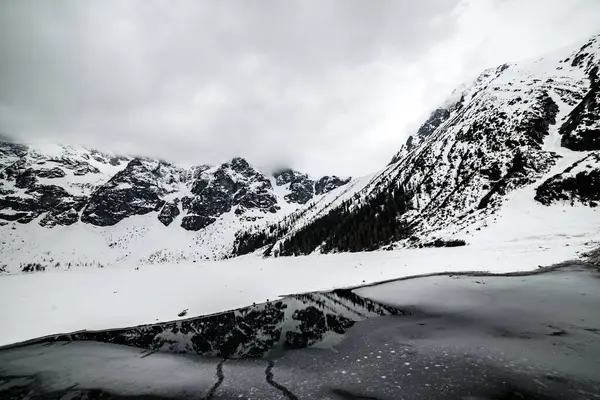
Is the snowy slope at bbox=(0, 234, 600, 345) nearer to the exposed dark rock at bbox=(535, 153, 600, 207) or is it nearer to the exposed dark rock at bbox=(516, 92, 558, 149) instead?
the exposed dark rock at bbox=(535, 153, 600, 207)

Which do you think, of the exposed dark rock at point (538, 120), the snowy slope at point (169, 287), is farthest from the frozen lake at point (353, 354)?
the exposed dark rock at point (538, 120)

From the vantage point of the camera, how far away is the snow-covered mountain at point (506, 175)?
6388 centimetres

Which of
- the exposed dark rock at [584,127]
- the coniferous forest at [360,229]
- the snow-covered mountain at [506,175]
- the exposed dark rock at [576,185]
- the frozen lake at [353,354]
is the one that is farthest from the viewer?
the coniferous forest at [360,229]

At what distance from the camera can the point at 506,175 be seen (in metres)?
87.4

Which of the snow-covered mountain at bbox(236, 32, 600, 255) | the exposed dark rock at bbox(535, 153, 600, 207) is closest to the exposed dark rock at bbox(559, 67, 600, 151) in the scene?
the snow-covered mountain at bbox(236, 32, 600, 255)

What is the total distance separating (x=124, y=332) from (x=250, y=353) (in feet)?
29.3

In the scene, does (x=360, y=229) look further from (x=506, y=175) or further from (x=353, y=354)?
(x=353, y=354)

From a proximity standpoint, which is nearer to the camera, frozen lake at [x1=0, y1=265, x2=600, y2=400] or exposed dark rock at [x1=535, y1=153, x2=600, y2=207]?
frozen lake at [x1=0, y1=265, x2=600, y2=400]

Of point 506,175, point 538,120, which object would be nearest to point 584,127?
point 538,120

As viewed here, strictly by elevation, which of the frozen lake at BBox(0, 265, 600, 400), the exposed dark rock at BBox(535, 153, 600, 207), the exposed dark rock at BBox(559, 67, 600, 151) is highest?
the exposed dark rock at BBox(559, 67, 600, 151)

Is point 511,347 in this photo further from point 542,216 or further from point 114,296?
point 542,216

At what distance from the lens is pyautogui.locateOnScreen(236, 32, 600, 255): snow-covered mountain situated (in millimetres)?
63875

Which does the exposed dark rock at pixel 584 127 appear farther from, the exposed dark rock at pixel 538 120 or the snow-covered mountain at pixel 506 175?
the exposed dark rock at pixel 538 120

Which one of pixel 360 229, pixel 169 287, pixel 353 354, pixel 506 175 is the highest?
pixel 506 175
